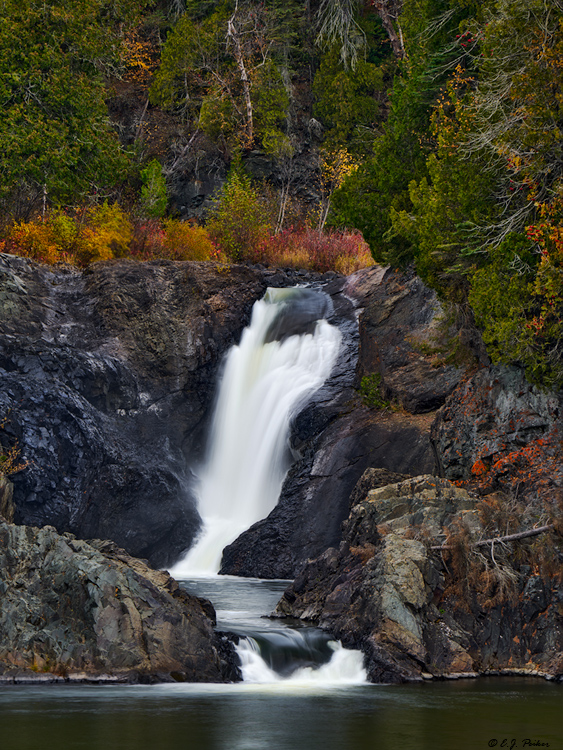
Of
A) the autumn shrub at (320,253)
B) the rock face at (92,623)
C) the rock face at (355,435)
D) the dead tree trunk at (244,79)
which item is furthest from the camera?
the dead tree trunk at (244,79)

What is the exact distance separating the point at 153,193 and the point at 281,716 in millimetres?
29346

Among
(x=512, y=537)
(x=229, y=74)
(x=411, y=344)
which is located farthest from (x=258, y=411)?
(x=229, y=74)

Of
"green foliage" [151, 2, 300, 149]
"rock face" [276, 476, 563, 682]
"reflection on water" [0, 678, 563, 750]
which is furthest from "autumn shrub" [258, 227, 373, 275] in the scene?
"reflection on water" [0, 678, 563, 750]

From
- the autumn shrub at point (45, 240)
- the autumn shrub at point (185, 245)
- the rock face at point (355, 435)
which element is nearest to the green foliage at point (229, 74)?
the autumn shrub at point (185, 245)

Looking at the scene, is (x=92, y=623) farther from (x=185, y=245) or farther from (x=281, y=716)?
(x=185, y=245)

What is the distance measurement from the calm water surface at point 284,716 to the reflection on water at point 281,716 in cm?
1

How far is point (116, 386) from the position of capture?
21984 millimetres

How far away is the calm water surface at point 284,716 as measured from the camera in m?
7.67

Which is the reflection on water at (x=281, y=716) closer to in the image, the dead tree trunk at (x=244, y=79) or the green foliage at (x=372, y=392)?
the green foliage at (x=372, y=392)

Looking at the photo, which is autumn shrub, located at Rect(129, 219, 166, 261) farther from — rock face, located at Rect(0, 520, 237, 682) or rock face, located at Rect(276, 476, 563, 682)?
rock face, located at Rect(0, 520, 237, 682)

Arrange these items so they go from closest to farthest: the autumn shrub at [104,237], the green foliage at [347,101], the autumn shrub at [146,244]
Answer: the autumn shrub at [104,237]
the autumn shrub at [146,244]
the green foliage at [347,101]

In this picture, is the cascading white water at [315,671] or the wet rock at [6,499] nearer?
the cascading white water at [315,671]

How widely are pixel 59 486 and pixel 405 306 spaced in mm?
9563

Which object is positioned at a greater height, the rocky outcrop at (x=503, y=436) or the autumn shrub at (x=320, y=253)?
the autumn shrub at (x=320, y=253)
